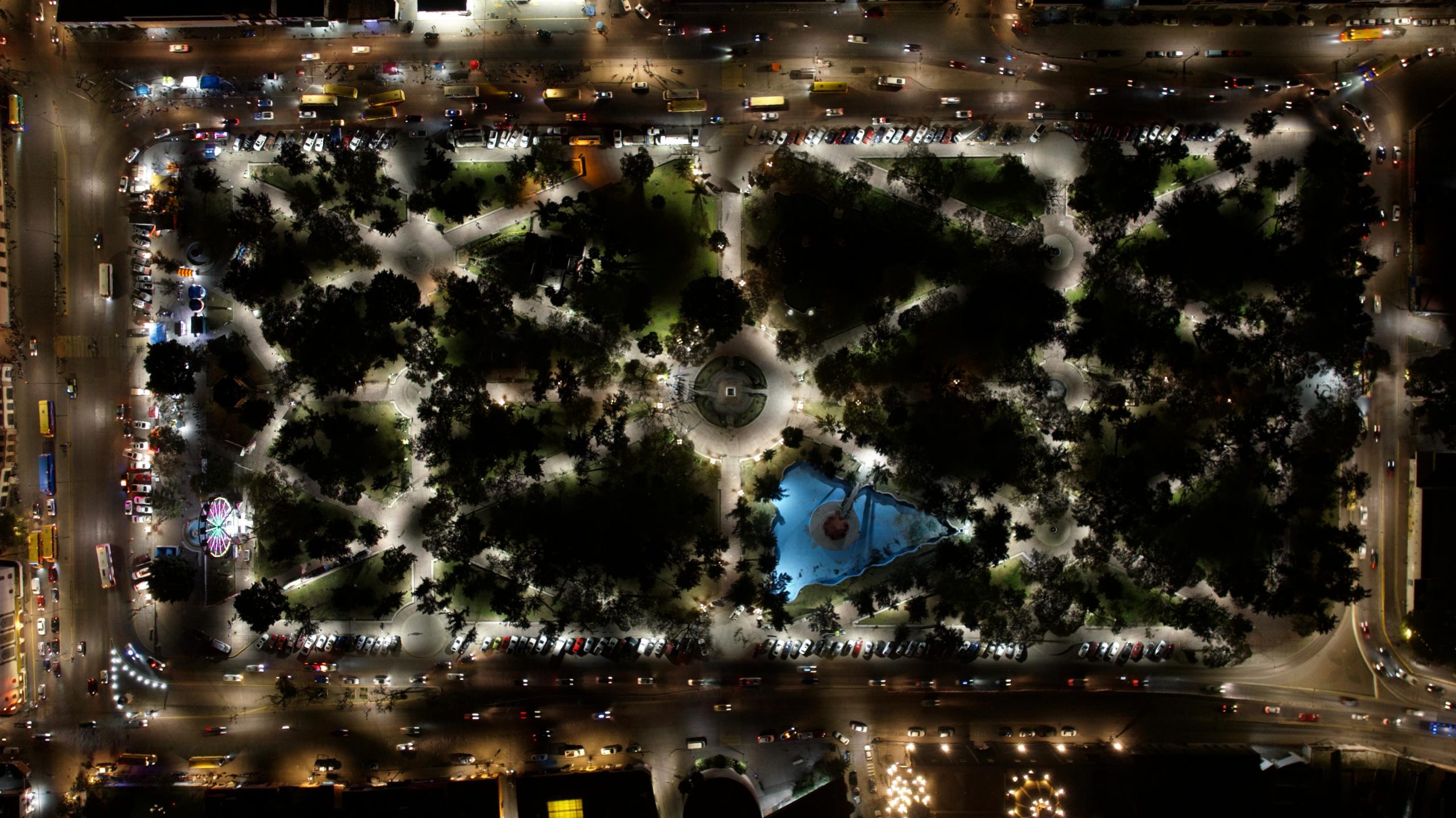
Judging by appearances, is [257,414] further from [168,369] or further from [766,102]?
[766,102]

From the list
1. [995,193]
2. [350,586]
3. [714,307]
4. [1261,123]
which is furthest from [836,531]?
[1261,123]

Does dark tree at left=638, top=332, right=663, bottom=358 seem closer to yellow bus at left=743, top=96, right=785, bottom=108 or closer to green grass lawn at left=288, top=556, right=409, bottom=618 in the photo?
yellow bus at left=743, top=96, right=785, bottom=108

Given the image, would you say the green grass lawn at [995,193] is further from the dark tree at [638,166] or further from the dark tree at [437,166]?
the dark tree at [437,166]

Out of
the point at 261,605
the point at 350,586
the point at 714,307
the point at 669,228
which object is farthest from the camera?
the point at 350,586

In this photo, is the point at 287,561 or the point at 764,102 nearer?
the point at 764,102

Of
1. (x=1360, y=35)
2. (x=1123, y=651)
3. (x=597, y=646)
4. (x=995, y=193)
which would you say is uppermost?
(x=1360, y=35)

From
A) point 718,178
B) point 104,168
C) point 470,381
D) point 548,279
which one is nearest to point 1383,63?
point 718,178

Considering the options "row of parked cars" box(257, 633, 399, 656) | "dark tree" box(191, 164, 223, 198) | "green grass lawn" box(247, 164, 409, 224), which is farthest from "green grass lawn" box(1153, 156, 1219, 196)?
"dark tree" box(191, 164, 223, 198)

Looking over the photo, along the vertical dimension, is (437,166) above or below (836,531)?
above
